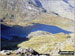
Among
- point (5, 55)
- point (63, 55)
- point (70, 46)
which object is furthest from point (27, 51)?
point (70, 46)

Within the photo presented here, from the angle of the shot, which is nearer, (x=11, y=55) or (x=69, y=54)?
(x=69, y=54)

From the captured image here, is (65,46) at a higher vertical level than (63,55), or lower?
higher

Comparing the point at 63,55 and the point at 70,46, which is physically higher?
the point at 70,46

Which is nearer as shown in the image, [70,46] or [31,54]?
[31,54]

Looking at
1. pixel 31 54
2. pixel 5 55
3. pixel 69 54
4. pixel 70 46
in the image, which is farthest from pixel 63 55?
pixel 70 46

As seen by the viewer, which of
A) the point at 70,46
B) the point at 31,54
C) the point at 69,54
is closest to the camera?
the point at 69,54

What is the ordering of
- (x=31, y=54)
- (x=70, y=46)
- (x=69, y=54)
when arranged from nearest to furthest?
(x=69, y=54), (x=31, y=54), (x=70, y=46)

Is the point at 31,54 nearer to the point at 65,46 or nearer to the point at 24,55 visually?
the point at 24,55

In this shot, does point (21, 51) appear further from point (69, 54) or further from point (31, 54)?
point (69, 54)
